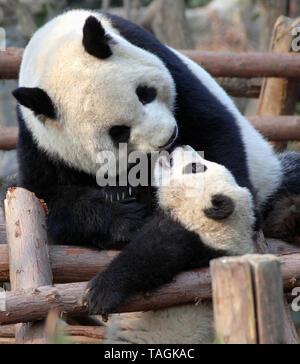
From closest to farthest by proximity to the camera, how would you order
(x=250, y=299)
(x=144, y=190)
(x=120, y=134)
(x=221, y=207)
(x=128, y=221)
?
1. (x=250, y=299)
2. (x=221, y=207)
3. (x=120, y=134)
4. (x=128, y=221)
5. (x=144, y=190)

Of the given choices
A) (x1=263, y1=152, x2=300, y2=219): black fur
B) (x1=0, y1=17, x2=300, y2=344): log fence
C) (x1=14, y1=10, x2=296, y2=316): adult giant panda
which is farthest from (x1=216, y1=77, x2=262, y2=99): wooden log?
(x1=14, y1=10, x2=296, y2=316): adult giant panda

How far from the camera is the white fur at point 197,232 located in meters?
3.28

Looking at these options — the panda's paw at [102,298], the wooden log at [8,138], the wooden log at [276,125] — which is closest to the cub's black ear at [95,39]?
the panda's paw at [102,298]

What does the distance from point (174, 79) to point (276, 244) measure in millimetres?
1224

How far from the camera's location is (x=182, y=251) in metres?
3.28

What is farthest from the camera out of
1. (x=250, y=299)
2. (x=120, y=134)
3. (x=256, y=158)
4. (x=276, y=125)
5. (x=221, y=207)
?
(x=276, y=125)

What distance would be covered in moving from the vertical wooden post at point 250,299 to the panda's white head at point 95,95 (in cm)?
144

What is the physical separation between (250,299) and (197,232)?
1.11 metres

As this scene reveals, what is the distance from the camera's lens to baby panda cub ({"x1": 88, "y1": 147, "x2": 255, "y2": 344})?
3.15 metres

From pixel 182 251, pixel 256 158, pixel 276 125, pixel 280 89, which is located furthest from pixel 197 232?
pixel 280 89

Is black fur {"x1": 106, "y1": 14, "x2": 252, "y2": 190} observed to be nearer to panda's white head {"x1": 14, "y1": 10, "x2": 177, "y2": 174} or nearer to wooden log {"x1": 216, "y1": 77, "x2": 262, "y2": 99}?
panda's white head {"x1": 14, "y1": 10, "x2": 177, "y2": 174}

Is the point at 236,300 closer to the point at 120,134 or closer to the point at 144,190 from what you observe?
the point at 120,134

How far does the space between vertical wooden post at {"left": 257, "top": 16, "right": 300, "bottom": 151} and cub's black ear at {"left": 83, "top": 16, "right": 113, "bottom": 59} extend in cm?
320
